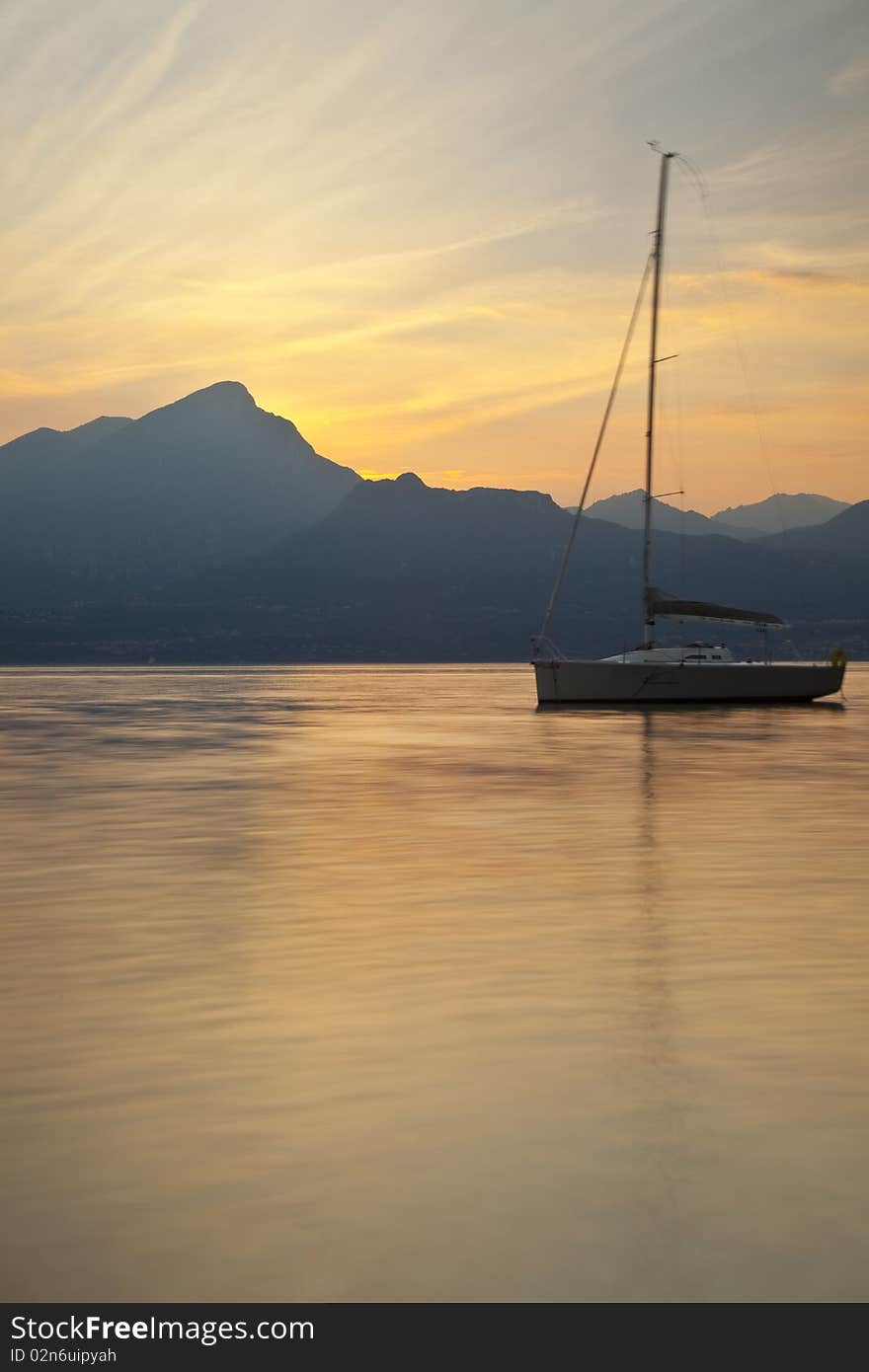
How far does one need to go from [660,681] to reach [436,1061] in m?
62.1

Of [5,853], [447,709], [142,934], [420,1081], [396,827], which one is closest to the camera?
[420,1081]

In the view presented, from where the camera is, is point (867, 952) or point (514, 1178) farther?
point (867, 952)

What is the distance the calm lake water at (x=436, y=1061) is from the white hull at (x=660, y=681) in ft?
143

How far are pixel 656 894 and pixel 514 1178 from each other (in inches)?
448

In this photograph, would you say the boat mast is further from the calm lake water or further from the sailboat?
the calm lake water

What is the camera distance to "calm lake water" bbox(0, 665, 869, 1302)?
7.30 m

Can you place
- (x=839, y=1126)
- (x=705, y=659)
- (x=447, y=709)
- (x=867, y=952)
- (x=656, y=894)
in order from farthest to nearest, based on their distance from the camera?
1. (x=447, y=709)
2. (x=705, y=659)
3. (x=656, y=894)
4. (x=867, y=952)
5. (x=839, y=1126)

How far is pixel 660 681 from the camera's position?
7219 centimetres

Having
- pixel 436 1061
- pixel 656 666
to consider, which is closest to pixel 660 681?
pixel 656 666

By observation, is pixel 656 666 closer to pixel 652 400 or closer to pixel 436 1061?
pixel 652 400

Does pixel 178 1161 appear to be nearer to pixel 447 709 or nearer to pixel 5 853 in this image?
pixel 5 853

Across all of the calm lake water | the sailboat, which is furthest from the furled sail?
the calm lake water

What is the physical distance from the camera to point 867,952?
1545 cm

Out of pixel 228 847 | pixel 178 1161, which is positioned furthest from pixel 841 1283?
Answer: pixel 228 847
